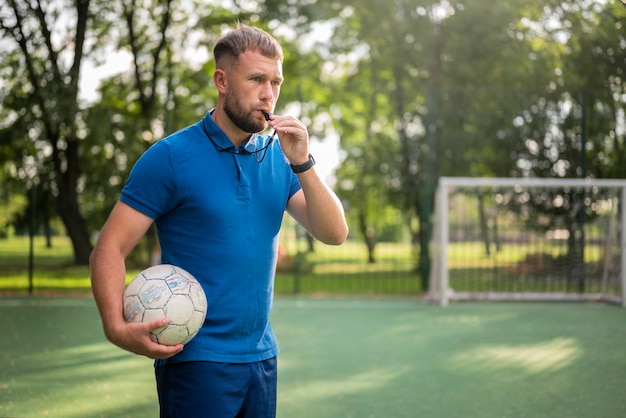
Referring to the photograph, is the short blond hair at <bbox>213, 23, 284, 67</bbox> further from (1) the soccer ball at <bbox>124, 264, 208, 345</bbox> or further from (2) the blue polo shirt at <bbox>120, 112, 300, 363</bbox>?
(1) the soccer ball at <bbox>124, 264, 208, 345</bbox>

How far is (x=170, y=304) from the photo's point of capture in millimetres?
2178

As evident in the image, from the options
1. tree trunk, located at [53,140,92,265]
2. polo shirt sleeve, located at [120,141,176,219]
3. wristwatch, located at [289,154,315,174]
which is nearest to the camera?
polo shirt sleeve, located at [120,141,176,219]

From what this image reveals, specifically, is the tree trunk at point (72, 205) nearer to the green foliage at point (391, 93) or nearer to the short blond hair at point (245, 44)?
the green foliage at point (391, 93)

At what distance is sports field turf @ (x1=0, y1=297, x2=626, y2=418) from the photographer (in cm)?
510

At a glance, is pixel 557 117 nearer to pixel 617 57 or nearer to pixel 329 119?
pixel 617 57

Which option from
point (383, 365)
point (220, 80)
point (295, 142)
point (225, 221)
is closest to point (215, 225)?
point (225, 221)

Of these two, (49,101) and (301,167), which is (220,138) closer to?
(301,167)

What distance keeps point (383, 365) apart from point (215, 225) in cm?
461

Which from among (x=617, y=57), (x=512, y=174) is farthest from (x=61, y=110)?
(x=617, y=57)

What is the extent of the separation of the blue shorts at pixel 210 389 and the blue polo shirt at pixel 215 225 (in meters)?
0.03

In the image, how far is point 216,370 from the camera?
2.25 m

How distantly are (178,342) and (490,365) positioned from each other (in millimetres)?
5004

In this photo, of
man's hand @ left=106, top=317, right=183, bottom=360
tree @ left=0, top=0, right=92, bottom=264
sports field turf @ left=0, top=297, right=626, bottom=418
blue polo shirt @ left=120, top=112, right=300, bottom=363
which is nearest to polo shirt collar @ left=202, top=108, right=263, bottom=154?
blue polo shirt @ left=120, top=112, right=300, bottom=363

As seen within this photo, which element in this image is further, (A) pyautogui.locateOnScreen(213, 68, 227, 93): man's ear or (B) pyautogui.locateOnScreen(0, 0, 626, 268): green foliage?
(B) pyautogui.locateOnScreen(0, 0, 626, 268): green foliage
